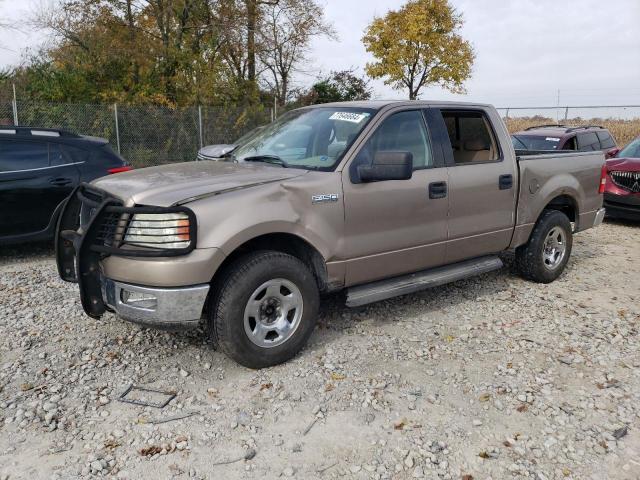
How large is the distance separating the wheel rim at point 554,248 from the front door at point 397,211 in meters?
1.78

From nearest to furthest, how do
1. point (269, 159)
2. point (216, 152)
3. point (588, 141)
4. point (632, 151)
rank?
point (269, 159) < point (216, 152) < point (632, 151) < point (588, 141)

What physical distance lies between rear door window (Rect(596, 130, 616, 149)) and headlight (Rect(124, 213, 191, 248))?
36.0 ft

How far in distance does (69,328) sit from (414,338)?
2.82 meters

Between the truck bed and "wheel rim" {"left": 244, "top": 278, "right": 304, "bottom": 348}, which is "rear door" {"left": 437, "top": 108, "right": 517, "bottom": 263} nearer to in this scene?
the truck bed

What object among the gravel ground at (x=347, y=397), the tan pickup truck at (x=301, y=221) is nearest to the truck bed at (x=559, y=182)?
the tan pickup truck at (x=301, y=221)

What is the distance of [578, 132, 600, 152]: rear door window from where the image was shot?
11.1 m

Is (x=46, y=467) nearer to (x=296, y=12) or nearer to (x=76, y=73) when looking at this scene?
(x=76, y=73)

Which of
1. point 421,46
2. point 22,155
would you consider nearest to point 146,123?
point 22,155

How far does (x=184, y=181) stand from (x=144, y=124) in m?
11.9

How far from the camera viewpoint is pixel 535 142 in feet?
35.7

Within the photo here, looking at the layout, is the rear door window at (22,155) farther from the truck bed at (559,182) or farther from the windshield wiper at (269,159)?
the truck bed at (559,182)

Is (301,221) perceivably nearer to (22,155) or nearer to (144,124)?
(22,155)

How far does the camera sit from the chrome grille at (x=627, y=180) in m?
9.61

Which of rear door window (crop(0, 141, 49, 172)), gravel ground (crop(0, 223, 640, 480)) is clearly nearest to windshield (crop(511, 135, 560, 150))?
gravel ground (crop(0, 223, 640, 480))
